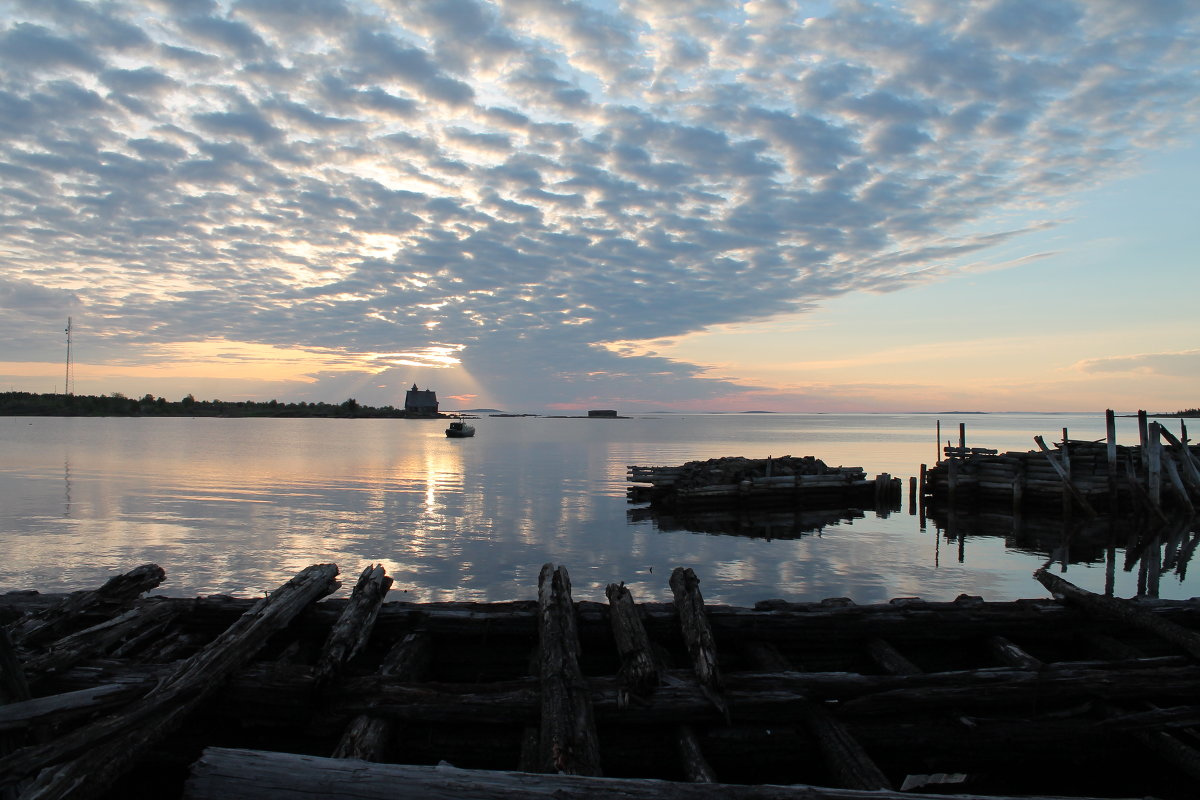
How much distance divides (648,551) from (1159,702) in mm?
14802

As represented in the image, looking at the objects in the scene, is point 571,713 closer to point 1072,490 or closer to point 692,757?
point 692,757

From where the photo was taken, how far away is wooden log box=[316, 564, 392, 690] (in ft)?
17.5

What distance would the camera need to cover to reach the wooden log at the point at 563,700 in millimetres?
4359

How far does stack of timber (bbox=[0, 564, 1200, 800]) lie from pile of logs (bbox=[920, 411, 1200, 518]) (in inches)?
953

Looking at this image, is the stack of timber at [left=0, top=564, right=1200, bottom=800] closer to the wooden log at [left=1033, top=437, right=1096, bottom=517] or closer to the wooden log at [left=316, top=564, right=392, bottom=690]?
the wooden log at [left=316, top=564, right=392, bottom=690]

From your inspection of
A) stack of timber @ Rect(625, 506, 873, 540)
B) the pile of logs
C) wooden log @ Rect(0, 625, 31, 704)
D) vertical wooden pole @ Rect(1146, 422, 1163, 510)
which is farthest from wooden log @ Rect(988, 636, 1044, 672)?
vertical wooden pole @ Rect(1146, 422, 1163, 510)

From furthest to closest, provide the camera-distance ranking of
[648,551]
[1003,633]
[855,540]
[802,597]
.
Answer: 1. [855,540]
2. [648,551]
3. [802,597]
4. [1003,633]

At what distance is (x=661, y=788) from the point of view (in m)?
3.58

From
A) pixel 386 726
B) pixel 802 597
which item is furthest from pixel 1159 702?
pixel 802 597

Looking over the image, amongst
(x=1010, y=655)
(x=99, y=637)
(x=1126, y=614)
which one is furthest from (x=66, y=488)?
(x=1126, y=614)

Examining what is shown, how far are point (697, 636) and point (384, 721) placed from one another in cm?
265

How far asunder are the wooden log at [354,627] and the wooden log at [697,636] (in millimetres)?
2912

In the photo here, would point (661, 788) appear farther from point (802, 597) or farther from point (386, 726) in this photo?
point (802, 597)

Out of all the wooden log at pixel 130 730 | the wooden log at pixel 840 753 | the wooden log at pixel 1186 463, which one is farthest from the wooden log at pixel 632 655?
the wooden log at pixel 1186 463
